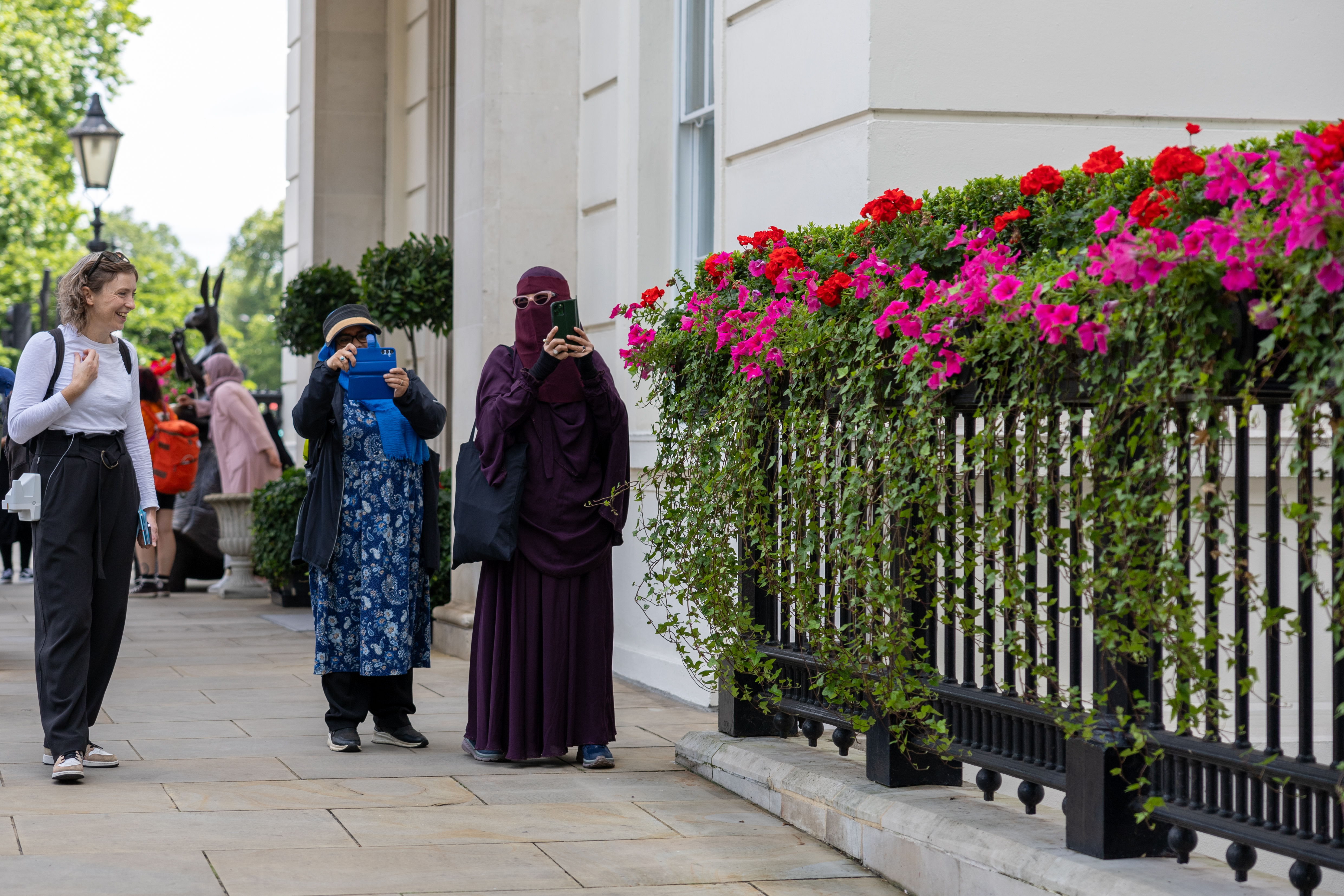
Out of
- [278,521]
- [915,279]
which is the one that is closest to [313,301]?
[278,521]

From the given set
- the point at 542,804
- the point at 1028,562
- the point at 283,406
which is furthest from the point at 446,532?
the point at 283,406

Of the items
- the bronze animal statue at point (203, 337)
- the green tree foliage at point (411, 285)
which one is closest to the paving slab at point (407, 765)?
the green tree foliage at point (411, 285)

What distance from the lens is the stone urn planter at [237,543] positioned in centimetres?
1291

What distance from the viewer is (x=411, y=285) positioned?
34.8 feet

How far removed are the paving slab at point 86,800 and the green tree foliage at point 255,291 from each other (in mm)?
85881

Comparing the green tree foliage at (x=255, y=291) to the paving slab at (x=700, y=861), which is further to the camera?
the green tree foliage at (x=255, y=291)

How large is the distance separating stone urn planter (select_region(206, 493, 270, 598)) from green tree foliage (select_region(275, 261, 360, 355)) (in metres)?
1.64

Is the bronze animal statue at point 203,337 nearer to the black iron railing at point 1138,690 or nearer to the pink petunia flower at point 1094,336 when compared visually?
the black iron railing at point 1138,690

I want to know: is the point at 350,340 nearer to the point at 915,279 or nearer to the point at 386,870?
the point at 386,870

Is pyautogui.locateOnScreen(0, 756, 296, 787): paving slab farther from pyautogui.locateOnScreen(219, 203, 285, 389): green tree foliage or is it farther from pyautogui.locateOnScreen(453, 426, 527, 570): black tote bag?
pyautogui.locateOnScreen(219, 203, 285, 389): green tree foliage

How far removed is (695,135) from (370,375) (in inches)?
114

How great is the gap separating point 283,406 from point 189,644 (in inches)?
278

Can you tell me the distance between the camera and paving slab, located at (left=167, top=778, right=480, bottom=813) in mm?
5156

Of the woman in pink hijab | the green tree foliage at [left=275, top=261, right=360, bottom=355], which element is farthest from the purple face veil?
the woman in pink hijab
